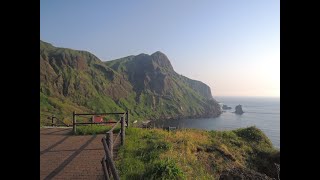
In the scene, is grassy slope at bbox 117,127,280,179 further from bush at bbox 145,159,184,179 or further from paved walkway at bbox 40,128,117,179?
paved walkway at bbox 40,128,117,179

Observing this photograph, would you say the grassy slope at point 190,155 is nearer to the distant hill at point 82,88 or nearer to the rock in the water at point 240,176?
the rock in the water at point 240,176

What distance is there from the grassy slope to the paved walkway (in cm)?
90

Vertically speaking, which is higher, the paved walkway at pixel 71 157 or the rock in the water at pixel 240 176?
the paved walkway at pixel 71 157

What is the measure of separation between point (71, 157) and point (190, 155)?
4948mm

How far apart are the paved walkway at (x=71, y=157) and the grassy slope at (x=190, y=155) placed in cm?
90

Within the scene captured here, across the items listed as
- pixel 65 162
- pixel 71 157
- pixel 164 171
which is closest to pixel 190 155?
pixel 164 171

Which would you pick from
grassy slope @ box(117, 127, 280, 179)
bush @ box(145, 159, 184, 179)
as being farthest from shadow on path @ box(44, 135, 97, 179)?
bush @ box(145, 159, 184, 179)

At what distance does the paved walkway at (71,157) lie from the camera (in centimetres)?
945

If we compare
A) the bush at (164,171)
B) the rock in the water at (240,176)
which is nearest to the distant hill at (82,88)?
the rock in the water at (240,176)

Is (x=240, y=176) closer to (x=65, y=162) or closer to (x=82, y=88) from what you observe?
(x=65, y=162)
